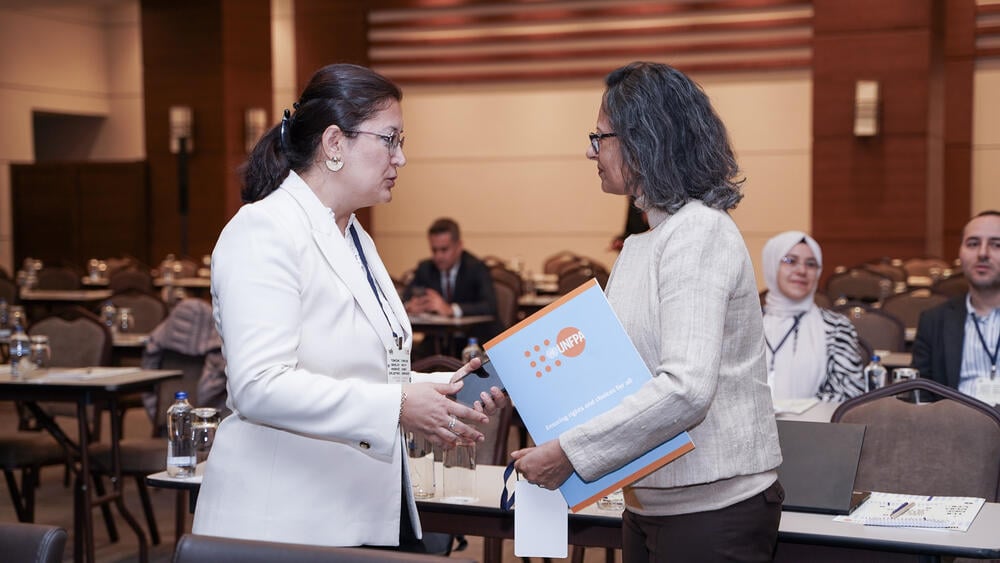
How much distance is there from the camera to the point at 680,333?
196 centimetres

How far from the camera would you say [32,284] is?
36.6 ft

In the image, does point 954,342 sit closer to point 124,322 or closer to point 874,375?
point 874,375

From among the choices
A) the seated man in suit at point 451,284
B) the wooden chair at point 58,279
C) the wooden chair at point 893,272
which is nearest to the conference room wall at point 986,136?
the wooden chair at point 893,272

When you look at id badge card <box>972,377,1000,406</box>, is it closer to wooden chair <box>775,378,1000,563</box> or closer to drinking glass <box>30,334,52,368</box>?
wooden chair <box>775,378,1000,563</box>

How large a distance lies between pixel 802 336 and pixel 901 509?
200 cm

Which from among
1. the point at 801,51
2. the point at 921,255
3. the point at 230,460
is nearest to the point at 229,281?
the point at 230,460

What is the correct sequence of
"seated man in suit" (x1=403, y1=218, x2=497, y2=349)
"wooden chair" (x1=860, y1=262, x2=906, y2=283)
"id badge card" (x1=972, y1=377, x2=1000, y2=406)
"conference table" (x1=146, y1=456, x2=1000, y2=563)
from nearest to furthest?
"conference table" (x1=146, y1=456, x2=1000, y2=563) < "id badge card" (x1=972, y1=377, x2=1000, y2=406) < "seated man in suit" (x1=403, y1=218, x2=497, y2=349) < "wooden chair" (x1=860, y1=262, x2=906, y2=283)

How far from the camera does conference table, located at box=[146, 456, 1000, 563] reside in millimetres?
2480

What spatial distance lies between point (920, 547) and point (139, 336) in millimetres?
5801

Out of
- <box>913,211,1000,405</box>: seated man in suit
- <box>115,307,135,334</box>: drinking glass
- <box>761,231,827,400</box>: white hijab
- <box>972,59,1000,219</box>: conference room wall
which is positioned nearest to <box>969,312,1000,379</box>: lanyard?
<box>913,211,1000,405</box>: seated man in suit

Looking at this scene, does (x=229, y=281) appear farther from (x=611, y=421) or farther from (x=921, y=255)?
(x=921, y=255)

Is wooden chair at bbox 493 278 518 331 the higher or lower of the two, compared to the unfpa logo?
lower

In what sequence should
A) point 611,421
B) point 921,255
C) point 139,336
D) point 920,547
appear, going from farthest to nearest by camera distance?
point 921,255 < point 139,336 < point 920,547 < point 611,421

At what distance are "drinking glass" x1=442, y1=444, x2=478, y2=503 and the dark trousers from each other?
1038 millimetres
